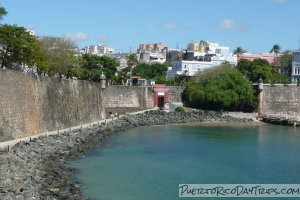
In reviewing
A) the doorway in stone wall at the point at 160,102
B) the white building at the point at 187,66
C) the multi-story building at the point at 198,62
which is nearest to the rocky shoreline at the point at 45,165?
the doorway in stone wall at the point at 160,102

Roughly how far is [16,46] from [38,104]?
5561mm

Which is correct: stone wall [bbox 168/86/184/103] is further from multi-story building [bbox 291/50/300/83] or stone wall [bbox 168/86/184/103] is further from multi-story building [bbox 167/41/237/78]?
multi-story building [bbox 291/50/300/83]

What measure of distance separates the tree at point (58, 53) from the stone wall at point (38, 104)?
4.47 metres

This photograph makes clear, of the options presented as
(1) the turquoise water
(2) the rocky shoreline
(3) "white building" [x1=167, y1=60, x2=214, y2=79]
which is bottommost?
(1) the turquoise water

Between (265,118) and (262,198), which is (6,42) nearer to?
(262,198)

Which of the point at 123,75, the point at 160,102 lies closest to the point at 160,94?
the point at 160,102

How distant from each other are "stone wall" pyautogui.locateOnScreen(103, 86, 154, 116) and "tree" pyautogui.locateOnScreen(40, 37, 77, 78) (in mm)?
5513

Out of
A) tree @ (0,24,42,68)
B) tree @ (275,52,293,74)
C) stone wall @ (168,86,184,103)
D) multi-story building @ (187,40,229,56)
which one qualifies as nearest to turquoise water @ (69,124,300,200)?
tree @ (0,24,42,68)

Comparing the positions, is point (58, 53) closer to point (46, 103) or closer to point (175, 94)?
point (46, 103)

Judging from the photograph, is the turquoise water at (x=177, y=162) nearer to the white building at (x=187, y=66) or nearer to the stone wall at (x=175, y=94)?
the stone wall at (x=175, y=94)

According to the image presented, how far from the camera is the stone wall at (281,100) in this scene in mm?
61781

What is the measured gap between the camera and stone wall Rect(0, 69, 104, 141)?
1078 inches

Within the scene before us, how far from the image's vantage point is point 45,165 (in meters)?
23.0

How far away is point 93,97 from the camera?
48.1 m
